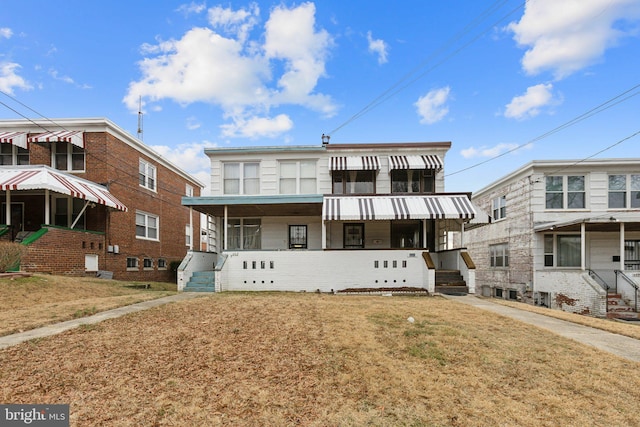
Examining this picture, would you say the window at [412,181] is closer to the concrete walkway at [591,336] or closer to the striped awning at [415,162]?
the striped awning at [415,162]

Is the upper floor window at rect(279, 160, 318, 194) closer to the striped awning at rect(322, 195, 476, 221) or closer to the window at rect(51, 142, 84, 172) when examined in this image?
the striped awning at rect(322, 195, 476, 221)

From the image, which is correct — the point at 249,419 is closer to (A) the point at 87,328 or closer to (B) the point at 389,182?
(A) the point at 87,328

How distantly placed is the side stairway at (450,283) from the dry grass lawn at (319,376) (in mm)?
7666

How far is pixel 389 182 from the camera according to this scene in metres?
18.5

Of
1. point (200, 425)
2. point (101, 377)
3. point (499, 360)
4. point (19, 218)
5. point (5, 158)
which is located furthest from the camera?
point (5, 158)

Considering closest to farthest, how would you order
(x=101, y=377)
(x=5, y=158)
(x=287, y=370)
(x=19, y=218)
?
(x=101, y=377) < (x=287, y=370) < (x=19, y=218) < (x=5, y=158)

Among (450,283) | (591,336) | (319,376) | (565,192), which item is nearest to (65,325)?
(319,376)

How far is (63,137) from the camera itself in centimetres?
1770

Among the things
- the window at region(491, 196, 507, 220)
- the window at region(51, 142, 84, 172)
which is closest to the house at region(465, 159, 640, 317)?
the window at region(491, 196, 507, 220)

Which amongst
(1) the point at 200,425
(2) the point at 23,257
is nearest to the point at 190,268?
(2) the point at 23,257

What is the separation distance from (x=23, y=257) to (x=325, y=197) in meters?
12.6

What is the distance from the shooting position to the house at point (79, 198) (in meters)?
15.3

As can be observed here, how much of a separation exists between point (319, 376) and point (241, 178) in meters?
15.2

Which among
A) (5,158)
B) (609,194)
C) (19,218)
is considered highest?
(5,158)
